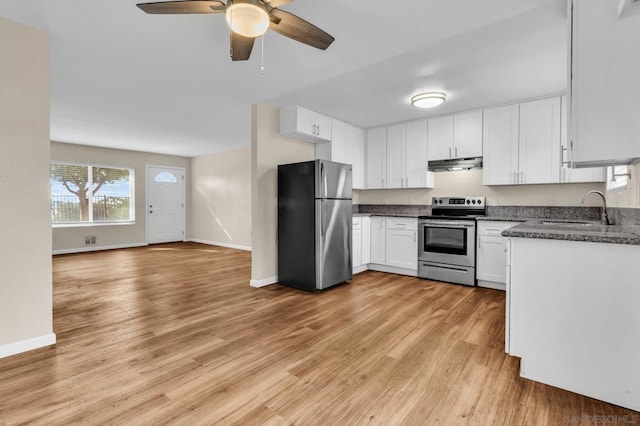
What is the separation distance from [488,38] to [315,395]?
2.84 m

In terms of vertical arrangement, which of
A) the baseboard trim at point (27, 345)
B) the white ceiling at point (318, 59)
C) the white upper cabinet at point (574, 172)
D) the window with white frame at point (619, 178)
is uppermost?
the white ceiling at point (318, 59)

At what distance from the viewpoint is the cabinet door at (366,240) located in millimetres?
4750

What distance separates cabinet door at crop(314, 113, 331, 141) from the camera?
4289mm

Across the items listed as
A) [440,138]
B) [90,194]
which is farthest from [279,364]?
[90,194]

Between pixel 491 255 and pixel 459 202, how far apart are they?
38.1 inches

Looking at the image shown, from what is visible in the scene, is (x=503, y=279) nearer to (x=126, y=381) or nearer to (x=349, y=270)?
(x=349, y=270)

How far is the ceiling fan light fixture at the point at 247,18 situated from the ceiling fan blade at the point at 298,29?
12 cm

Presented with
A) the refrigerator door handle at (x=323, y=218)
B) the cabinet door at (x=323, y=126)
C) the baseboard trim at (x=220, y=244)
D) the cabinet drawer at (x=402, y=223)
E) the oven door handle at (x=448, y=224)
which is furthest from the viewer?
the baseboard trim at (x=220, y=244)

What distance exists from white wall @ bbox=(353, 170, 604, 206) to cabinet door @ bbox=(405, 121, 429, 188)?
0.98 ft

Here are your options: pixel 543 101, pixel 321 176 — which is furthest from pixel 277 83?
pixel 543 101

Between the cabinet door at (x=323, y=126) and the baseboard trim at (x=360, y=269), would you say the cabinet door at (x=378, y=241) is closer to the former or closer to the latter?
the baseboard trim at (x=360, y=269)

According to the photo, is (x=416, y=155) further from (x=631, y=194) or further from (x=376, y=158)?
(x=631, y=194)

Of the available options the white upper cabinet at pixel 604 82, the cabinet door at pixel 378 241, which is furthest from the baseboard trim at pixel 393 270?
the white upper cabinet at pixel 604 82

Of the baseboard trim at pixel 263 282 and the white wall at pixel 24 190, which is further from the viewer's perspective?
the baseboard trim at pixel 263 282
